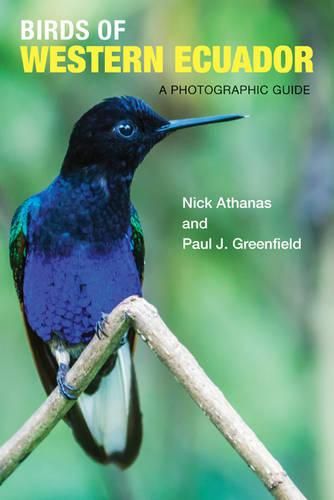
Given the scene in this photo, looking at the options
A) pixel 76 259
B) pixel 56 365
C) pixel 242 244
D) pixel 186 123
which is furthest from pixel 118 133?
pixel 56 365

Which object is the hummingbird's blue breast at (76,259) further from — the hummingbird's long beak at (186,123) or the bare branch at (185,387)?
the bare branch at (185,387)

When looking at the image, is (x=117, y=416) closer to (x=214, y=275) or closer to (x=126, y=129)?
(x=214, y=275)

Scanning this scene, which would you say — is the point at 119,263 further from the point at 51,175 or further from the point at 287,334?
the point at 287,334

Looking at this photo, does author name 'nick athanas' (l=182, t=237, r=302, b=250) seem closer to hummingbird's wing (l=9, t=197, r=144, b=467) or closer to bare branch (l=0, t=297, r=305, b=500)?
hummingbird's wing (l=9, t=197, r=144, b=467)

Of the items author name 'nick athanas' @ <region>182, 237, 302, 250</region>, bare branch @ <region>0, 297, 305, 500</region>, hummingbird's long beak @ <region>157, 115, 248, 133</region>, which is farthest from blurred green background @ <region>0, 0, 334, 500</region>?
bare branch @ <region>0, 297, 305, 500</region>

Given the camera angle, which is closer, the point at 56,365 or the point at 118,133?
the point at 118,133

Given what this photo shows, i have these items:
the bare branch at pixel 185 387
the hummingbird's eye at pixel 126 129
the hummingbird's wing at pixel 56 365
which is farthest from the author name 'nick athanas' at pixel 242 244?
the bare branch at pixel 185 387
